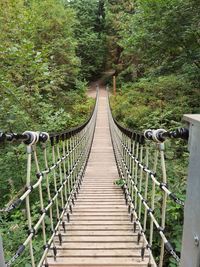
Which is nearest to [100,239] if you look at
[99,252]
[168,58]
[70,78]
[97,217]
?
[99,252]

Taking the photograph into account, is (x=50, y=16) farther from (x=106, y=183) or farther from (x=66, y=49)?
(x=106, y=183)

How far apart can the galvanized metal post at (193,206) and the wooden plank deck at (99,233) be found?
3.70 feet

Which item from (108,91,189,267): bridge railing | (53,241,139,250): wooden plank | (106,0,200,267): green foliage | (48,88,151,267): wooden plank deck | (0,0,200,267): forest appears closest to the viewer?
(108,91,189,267): bridge railing

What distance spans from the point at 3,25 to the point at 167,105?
495 cm

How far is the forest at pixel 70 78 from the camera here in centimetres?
411

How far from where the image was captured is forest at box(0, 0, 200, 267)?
4.11 metres

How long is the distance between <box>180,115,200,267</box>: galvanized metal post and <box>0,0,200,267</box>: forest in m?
1.82

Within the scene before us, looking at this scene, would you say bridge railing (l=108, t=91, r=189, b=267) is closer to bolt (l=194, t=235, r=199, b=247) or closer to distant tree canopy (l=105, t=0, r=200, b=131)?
bolt (l=194, t=235, r=199, b=247)

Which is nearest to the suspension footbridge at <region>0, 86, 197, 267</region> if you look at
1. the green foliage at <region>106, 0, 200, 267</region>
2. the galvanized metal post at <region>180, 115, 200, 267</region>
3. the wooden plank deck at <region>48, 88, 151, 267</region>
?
the wooden plank deck at <region>48, 88, 151, 267</region>

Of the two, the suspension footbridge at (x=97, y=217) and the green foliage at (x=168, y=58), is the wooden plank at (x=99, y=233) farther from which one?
the green foliage at (x=168, y=58)

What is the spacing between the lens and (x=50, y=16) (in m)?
10.8

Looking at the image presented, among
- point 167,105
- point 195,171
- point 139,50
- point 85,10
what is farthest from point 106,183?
point 85,10

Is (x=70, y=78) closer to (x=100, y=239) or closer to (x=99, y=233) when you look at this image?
(x=99, y=233)

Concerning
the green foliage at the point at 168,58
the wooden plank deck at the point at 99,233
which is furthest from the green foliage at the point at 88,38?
the wooden plank deck at the point at 99,233
